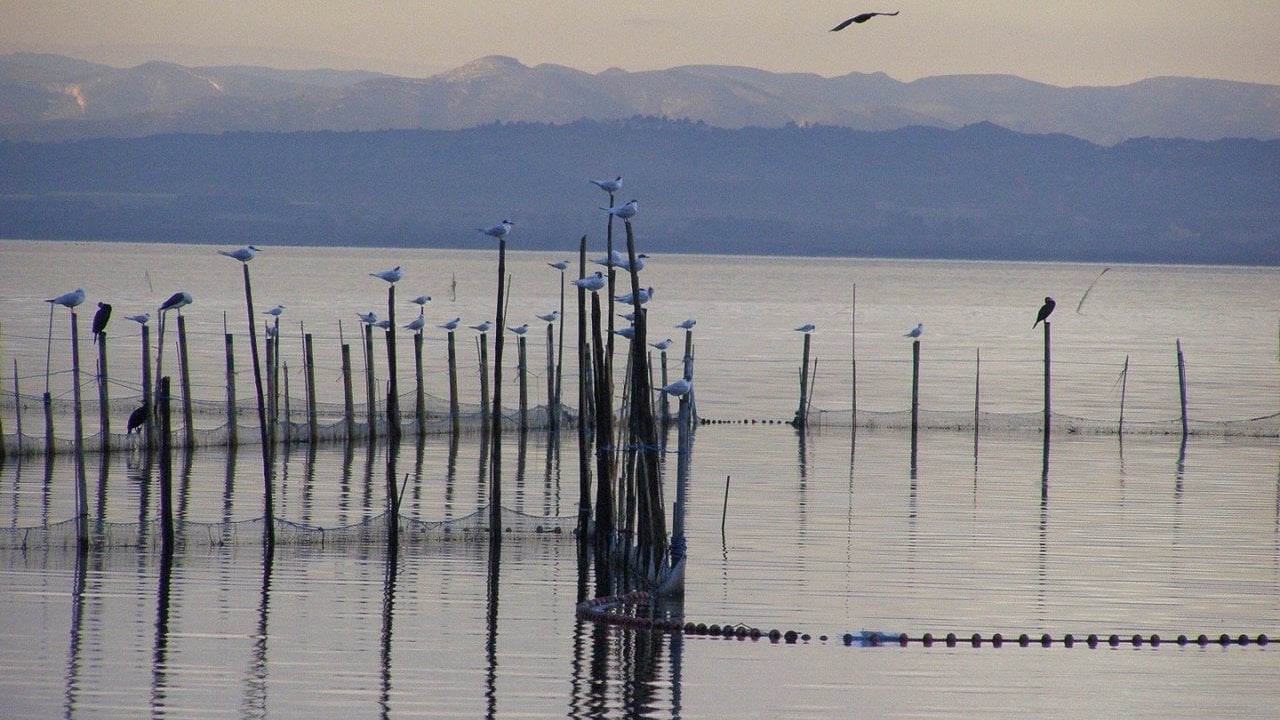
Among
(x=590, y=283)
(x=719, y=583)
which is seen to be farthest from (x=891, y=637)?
(x=590, y=283)

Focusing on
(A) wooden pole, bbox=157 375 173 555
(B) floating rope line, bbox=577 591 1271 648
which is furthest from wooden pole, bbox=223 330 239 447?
(B) floating rope line, bbox=577 591 1271 648

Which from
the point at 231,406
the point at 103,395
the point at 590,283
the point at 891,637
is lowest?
the point at 891,637

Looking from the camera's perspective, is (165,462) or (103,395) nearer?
(165,462)

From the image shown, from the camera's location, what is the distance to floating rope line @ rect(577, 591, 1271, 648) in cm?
1650

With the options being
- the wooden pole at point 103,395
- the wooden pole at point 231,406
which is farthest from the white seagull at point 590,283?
the wooden pole at point 231,406

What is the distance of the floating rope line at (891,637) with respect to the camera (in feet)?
54.1

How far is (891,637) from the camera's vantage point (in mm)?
16516

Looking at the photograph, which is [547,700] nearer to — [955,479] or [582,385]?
[582,385]

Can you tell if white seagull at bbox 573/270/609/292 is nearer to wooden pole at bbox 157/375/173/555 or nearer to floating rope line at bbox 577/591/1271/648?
floating rope line at bbox 577/591/1271/648

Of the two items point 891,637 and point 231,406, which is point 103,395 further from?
point 891,637

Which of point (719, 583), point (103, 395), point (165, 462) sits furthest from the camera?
point (103, 395)

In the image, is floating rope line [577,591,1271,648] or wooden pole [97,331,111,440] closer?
floating rope line [577,591,1271,648]

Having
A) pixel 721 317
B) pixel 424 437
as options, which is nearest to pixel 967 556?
pixel 424 437

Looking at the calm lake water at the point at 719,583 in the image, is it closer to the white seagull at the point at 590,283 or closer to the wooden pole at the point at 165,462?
the wooden pole at the point at 165,462
